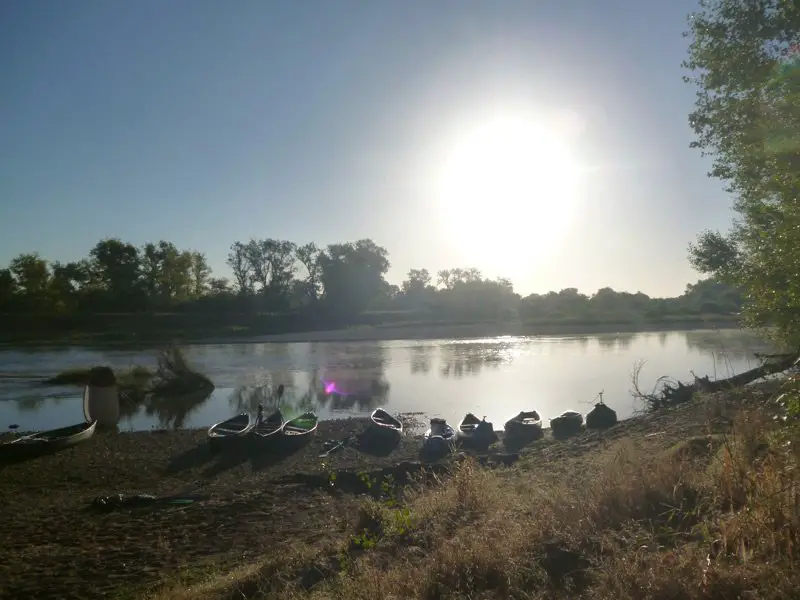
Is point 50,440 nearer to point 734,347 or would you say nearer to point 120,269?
point 734,347

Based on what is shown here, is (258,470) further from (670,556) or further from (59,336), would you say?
(59,336)

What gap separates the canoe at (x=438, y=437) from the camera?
19.5 metres

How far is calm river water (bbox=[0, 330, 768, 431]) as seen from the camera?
97.5ft

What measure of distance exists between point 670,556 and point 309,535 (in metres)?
A: 7.15

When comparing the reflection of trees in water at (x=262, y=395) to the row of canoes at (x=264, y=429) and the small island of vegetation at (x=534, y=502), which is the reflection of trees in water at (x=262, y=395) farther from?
the small island of vegetation at (x=534, y=502)

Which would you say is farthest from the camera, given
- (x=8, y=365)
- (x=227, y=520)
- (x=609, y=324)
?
(x=609, y=324)

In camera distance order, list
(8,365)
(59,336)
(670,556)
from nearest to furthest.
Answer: (670,556) < (8,365) < (59,336)

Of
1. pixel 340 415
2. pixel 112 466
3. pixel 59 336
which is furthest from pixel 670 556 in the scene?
pixel 59 336

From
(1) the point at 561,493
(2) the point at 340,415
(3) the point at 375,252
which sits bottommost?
(2) the point at 340,415

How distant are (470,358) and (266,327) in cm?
4601

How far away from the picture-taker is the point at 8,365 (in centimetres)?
4866

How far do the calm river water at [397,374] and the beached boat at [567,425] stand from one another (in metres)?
4.44

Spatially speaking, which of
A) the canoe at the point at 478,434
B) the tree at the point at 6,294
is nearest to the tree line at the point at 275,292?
the tree at the point at 6,294

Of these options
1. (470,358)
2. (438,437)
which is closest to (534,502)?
(438,437)
